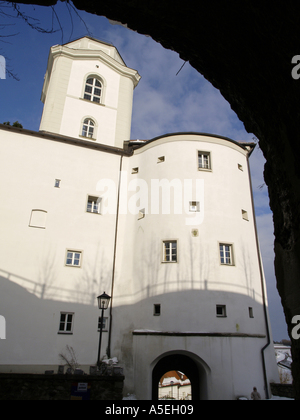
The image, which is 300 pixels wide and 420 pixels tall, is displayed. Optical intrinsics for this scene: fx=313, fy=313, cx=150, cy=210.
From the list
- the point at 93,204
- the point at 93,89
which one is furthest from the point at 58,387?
the point at 93,89

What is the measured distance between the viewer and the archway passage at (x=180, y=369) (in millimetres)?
15281

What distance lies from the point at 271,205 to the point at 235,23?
5.66ft

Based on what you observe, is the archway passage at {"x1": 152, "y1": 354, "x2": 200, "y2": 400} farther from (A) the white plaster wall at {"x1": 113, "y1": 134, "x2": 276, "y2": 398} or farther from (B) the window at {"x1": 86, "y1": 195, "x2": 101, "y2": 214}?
(B) the window at {"x1": 86, "y1": 195, "x2": 101, "y2": 214}

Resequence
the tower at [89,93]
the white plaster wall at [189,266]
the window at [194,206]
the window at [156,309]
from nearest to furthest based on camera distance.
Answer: the white plaster wall at [189,266]
the window at [156,309]
the window at [194,206]
the tower at [89,93]

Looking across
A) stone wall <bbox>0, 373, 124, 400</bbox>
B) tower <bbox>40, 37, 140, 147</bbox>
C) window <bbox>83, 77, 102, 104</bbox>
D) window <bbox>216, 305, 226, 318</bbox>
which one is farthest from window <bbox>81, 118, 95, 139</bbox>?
stone wall <bbox>0, 373, 124, 400</bbox>

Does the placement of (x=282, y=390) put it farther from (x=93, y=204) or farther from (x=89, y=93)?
(x=89, y=93)

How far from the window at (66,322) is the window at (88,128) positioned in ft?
38.9

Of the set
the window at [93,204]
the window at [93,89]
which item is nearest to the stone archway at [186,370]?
the window at [93,204]

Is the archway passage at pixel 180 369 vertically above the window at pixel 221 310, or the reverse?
the window at pixel 221 310

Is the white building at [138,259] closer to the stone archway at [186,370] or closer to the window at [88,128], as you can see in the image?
the stone archway at [186,370]

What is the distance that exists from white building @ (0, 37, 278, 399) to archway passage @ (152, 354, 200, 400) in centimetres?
5

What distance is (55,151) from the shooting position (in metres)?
18.6

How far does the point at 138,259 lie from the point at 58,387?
321 inches

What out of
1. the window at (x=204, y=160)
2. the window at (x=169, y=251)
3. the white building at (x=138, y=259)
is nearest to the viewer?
the white building at (x=138, y=259)
